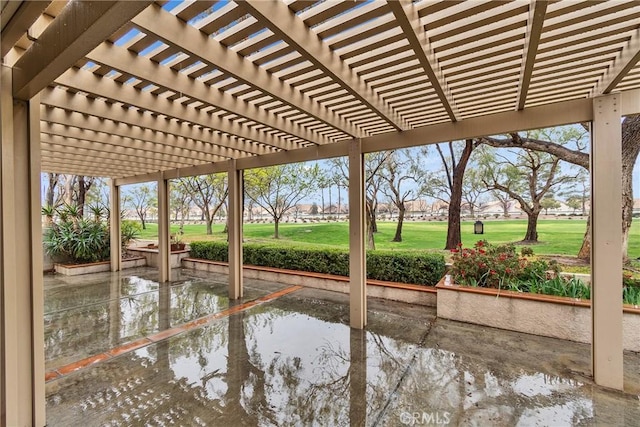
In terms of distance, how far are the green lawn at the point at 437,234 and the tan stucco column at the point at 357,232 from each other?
4019 millimetres

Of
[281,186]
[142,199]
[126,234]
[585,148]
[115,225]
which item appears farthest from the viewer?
[142,199]

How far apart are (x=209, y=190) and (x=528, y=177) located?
46.9 ft

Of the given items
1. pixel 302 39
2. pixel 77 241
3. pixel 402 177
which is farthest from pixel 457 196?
pixel 77 241

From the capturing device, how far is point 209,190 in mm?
15148

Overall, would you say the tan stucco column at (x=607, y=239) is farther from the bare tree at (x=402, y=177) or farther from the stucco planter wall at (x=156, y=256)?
the stucco planter wall at (x=156, y=256)

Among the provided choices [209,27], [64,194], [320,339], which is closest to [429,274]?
[320,339]

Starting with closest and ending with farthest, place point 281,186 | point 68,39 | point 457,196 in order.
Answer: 1. point 68,39
2. point 457,196
3. point 281,186

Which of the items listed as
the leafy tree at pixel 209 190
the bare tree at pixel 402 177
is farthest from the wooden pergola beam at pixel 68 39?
the leafy tree at pixel 209 190

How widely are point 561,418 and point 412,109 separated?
3.18m

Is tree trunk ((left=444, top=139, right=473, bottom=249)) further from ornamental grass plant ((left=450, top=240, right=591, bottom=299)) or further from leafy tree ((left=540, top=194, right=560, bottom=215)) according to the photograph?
leafy tree ((left=540, top=194, right=560, bottom=215))

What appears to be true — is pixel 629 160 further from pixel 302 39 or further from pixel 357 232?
pixel 302 39


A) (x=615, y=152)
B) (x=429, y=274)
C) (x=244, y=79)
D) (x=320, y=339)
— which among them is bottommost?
(x=320, y=339)

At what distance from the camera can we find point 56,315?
15.2ft

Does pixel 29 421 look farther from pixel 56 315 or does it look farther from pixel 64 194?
pixel 64 194
